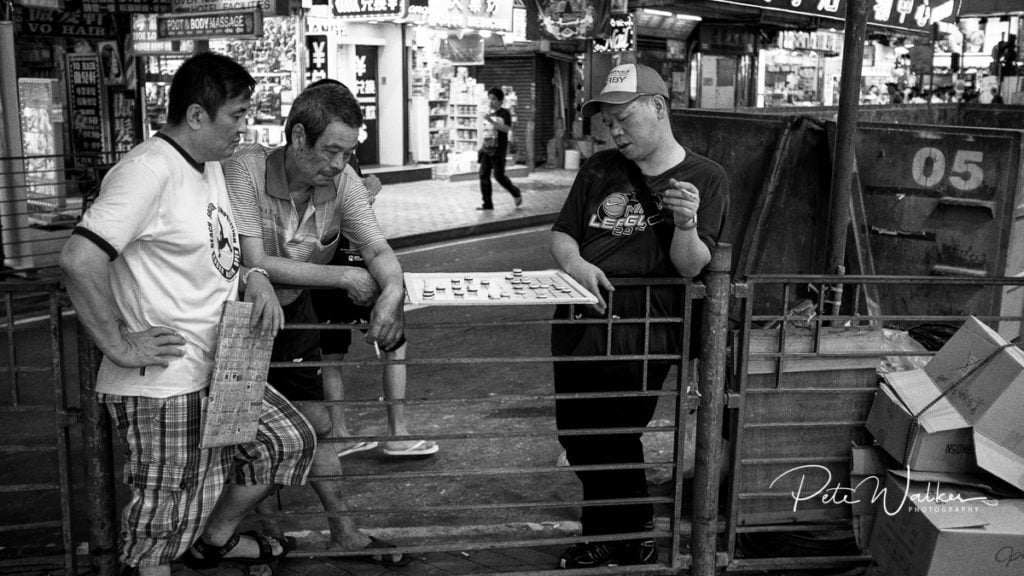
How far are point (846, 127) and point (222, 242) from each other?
3583mm

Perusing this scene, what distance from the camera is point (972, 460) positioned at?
11.6ft

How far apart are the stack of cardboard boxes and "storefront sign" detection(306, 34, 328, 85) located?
15.9 meters

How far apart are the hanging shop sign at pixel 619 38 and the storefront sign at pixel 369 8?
338 cm

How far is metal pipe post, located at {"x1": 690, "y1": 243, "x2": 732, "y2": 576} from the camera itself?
3391 mm

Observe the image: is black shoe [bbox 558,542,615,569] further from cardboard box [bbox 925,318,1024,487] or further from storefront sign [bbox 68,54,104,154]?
storefront sign [bbox 68,54,104,154]

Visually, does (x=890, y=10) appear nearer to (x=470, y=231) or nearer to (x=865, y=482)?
(x=470, y=231)

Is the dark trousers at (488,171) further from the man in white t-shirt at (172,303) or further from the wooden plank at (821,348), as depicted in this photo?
the man in white t-shirt at (172,303)

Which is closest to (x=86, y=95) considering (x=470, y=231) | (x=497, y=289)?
(x=470, y=231)

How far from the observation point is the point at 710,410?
3.47m

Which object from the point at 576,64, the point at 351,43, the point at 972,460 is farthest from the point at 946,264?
the point at 576,64

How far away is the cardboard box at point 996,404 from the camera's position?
11.2 feet

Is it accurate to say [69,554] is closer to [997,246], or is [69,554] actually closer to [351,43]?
[997,246]

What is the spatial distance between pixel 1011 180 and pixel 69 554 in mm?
5552

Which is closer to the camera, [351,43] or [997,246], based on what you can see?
[997,246]
